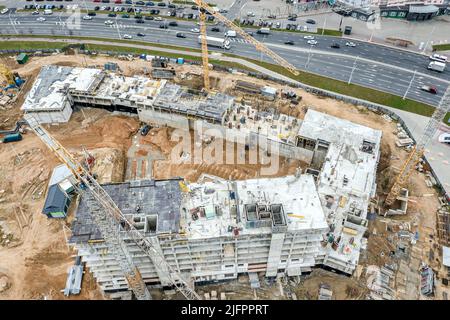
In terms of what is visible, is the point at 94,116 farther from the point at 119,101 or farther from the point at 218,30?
the point at 218,30

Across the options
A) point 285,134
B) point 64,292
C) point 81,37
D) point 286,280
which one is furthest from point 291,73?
point 64,292

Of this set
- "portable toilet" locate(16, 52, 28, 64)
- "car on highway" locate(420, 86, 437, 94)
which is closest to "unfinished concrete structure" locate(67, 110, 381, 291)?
"car on highway" locate(420, 86, 437, 94)

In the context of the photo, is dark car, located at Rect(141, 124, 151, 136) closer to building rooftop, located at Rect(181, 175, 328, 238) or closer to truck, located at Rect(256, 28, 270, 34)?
building rooftop, located at Rect(181, 175, 328, 238)

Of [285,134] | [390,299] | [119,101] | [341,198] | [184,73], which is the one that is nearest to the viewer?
[390,299]

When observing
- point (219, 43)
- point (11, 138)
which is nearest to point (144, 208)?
point (11, 138)

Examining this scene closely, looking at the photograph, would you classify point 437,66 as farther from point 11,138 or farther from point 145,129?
point 11,138

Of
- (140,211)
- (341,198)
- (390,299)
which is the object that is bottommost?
(390,299)
